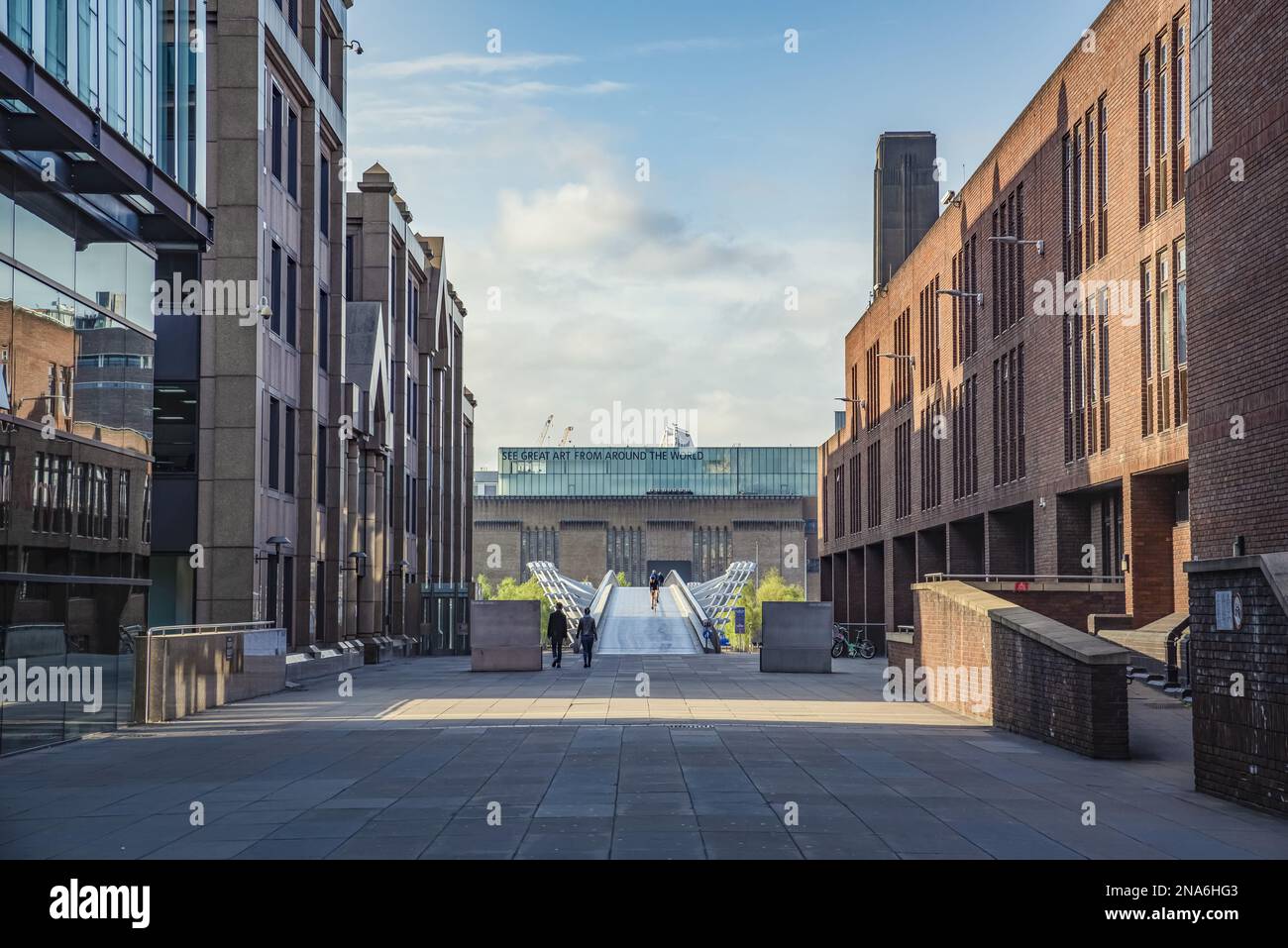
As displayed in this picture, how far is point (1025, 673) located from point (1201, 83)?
25.0ft

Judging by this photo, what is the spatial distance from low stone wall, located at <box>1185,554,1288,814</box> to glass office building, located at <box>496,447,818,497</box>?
13312cm

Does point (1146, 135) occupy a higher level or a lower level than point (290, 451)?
higher

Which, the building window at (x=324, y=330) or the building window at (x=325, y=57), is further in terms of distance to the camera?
the building window at (x=325, y=57)

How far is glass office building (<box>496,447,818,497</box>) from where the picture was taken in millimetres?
147000

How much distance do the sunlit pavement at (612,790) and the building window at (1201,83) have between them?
700 cm

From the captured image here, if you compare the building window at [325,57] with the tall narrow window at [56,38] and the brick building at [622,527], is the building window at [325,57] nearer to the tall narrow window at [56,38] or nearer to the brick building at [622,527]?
the tall narrow window at [56,38]

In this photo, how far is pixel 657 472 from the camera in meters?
149

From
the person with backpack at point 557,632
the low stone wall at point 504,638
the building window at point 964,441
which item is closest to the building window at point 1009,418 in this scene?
the building window at point 964,441

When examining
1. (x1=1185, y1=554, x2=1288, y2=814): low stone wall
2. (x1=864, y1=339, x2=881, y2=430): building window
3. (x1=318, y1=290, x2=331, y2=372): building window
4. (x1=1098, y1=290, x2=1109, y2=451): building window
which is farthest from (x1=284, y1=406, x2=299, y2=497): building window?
(x1=864, y1=339, x2=881, y2=430): building window

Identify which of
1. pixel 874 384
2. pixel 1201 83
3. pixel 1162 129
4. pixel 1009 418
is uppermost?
pixel 1162 129

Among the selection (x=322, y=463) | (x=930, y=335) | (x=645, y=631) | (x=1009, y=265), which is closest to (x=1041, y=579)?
(x=1009, y=265)

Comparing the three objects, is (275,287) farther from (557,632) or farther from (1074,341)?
(1074,341)

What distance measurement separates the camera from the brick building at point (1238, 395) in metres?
12.1
